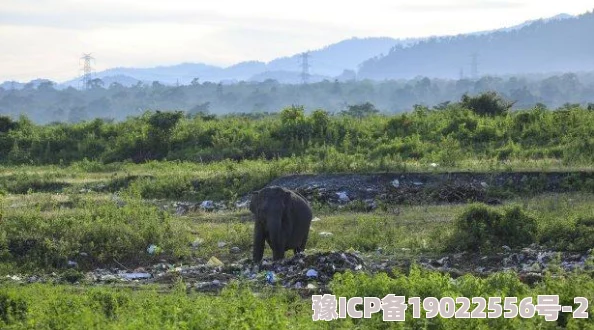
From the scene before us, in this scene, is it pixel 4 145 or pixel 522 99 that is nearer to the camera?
pixel 4 145

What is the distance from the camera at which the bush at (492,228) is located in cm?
1544

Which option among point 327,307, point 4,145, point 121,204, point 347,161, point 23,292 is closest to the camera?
point 327,307

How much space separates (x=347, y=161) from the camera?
2509cm

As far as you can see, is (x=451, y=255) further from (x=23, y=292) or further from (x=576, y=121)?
(x=576, y=121)

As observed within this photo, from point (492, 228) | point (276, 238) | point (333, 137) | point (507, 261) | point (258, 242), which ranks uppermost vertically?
point (333, 137)

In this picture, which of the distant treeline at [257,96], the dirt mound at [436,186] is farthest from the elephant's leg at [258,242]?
the distant treeline at [257,96]

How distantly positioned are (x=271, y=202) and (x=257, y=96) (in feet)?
463

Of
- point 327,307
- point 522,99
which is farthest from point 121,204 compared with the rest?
point 522,99

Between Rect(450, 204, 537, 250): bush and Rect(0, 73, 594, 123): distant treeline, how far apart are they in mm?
120072

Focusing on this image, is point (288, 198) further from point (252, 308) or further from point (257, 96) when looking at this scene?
point (257, 96)

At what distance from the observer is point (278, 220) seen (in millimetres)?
14273

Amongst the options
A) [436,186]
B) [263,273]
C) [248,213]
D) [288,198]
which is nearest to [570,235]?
[288,198]

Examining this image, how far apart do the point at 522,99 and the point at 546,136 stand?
304ft

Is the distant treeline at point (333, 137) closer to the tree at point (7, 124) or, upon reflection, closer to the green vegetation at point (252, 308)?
the tree at point (7, 124)
